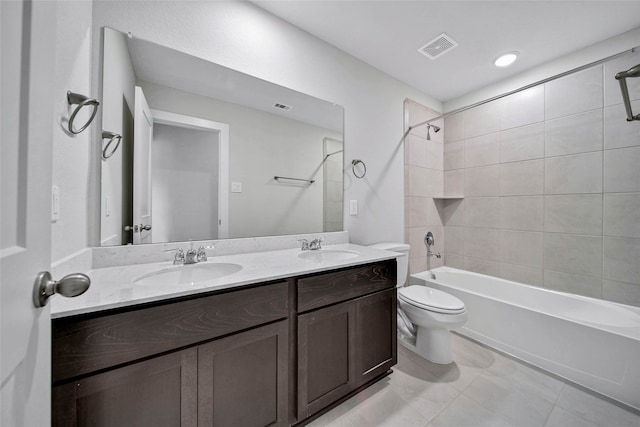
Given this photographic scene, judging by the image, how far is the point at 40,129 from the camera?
465 mm

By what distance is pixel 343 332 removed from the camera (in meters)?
1.33

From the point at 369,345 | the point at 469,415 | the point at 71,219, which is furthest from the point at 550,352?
the point at 71,219

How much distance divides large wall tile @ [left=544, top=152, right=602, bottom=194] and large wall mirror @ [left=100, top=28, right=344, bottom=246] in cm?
204

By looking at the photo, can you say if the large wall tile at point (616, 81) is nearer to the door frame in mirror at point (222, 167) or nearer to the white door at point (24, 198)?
the door frame in mirror at point (222, 167)

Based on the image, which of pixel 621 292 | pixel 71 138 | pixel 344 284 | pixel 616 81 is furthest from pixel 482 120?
pixel 71 138

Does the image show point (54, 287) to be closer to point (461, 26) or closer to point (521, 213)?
point (461, 26)

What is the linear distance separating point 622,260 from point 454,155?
159 cm

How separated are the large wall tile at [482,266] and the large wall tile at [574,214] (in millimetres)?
563

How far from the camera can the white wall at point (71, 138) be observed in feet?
2.76

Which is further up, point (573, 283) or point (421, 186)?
point (421, 186)

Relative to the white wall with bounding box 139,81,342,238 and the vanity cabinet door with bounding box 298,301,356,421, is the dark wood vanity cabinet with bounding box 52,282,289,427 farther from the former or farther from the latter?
the white wall with bounding box 139,81,342,238

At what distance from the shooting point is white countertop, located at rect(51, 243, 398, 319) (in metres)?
0.75

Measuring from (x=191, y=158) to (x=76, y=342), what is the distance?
38.2 inches

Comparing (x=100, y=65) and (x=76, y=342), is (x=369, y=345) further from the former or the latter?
(x=100, y=65)
